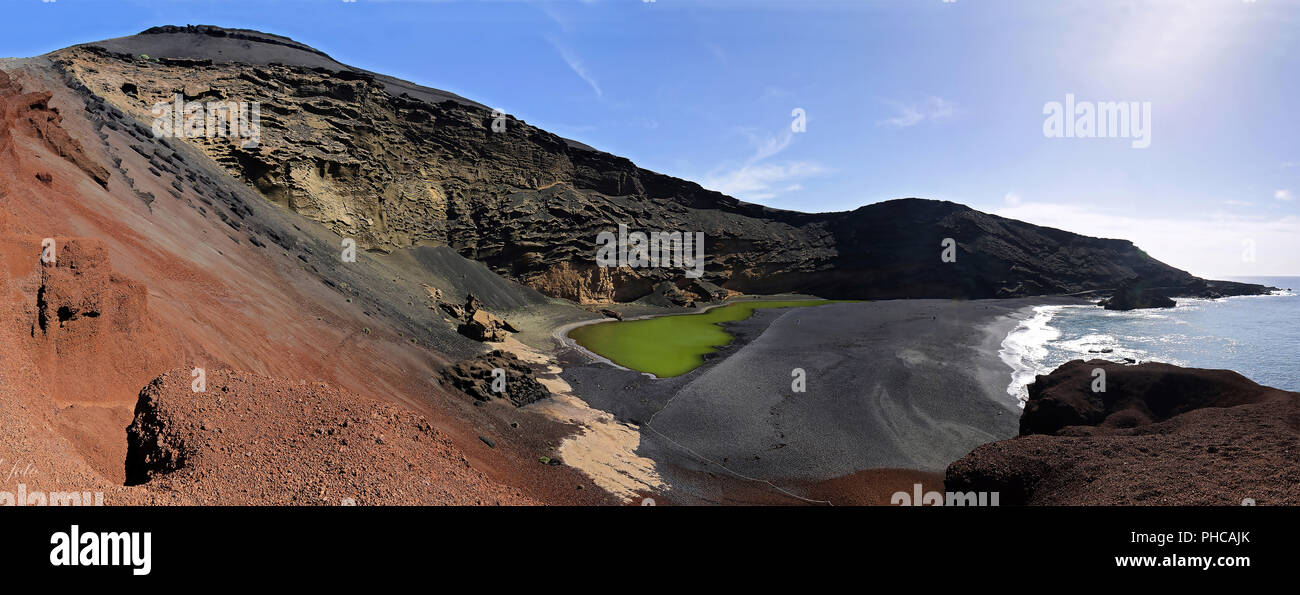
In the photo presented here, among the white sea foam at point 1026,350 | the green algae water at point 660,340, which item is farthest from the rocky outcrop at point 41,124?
the white sea foam at point 1026,350

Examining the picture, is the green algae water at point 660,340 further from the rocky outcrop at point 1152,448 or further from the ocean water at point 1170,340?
the ocean water at point 1170,340

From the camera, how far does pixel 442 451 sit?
5.79m

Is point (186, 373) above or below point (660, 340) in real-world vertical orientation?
above

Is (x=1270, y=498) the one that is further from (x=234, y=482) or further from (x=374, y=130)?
(x=374, y=130)

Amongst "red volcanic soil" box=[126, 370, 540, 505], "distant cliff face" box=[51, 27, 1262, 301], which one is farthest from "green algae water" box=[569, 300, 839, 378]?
"red volcanic soil" box=[126, 370, 540, 505]

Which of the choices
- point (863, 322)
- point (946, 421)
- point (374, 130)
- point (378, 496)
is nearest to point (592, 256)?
point (374, 130)

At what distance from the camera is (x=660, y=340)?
83.6 ft

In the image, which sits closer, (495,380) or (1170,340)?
(495,380)

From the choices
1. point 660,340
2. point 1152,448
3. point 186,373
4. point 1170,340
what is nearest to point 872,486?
point 1152,448

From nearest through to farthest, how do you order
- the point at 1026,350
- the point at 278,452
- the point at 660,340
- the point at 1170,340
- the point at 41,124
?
the point at 278,452
the point at 41,124
the point at 1026,350
the point at 660,340
the point at 1170,340

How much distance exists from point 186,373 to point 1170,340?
40804 millimetres

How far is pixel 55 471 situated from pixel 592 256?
3542cm

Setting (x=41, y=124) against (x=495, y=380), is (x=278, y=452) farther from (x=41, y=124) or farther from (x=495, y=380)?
(x=41, y=124)

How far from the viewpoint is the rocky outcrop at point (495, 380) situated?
11867mm
